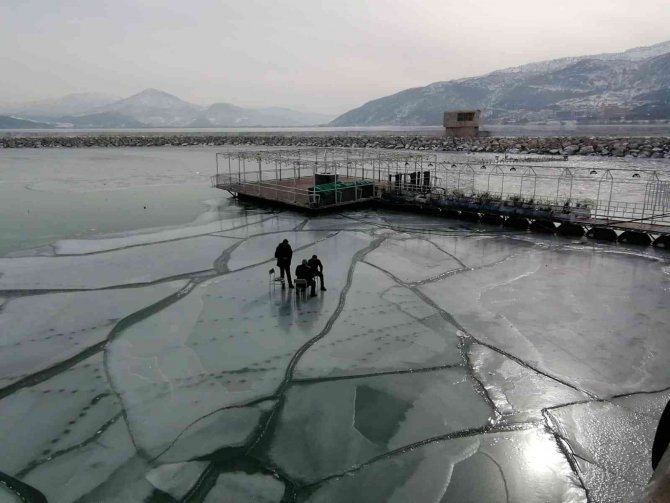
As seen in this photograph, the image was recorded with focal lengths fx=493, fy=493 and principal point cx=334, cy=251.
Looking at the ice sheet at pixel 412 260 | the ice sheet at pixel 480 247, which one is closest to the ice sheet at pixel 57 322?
the ice sheet at pixel 412 260

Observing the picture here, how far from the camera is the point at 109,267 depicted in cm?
1355

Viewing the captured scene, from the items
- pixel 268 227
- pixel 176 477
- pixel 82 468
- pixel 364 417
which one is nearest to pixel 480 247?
pixel 268 227

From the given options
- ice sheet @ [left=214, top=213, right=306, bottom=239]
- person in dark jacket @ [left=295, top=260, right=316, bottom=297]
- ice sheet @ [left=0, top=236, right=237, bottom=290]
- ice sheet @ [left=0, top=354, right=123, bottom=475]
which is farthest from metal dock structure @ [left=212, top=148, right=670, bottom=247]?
ice sheet @ [left=0, top=354, right=123, bottom=475]

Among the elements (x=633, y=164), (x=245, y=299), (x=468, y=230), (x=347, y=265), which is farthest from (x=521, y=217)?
(x=633, y=164)

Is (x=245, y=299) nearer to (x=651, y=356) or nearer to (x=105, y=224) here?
(x=651, y=356)

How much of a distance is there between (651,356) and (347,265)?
7.53 meters

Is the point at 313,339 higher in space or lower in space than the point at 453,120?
lower

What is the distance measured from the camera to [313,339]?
29.1 ft

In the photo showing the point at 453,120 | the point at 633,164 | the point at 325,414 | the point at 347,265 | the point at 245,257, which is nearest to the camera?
the point at 325,414

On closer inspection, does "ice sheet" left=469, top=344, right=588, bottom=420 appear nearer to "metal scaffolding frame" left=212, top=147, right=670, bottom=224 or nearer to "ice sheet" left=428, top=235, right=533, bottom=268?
"ice sheet" left=428, top=235, right=533, bottom=268

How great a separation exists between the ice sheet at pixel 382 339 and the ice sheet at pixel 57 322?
4.19m

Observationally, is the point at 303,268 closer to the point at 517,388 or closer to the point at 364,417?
the point at 364,417

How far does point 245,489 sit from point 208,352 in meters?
3.36

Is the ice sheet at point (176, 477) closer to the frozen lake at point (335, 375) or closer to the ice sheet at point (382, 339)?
the frozen lake at point (335, 375)
